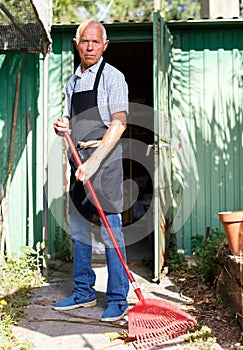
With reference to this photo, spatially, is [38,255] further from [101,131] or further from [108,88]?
[108,88]

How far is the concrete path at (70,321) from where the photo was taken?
307 cm

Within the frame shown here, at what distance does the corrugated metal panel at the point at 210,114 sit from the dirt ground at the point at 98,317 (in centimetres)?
98

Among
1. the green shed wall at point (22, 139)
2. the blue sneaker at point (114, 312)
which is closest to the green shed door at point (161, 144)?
the blue sneaker at point (114, 312)

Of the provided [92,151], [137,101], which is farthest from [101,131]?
[137,101]

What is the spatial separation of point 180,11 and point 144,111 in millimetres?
11014

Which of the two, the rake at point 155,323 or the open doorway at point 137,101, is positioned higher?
the open doorway at point 137,101

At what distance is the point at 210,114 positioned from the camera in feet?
17.4

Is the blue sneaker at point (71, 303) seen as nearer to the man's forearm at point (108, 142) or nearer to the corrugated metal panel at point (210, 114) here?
the man's forearm at point (108, 142)

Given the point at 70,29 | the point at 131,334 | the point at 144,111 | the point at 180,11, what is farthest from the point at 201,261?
the point at 180,11

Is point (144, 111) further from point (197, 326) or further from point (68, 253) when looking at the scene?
point (197, 326)

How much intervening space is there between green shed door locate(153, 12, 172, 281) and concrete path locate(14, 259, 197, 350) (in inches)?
14.8

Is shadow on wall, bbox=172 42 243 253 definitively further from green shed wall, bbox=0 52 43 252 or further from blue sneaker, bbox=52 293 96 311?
blue sneaker, bbox=52 293 96 311

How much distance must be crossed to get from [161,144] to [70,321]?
175 centimetres

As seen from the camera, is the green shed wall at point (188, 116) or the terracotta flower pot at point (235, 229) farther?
the green shed wall at point (188, 116)
